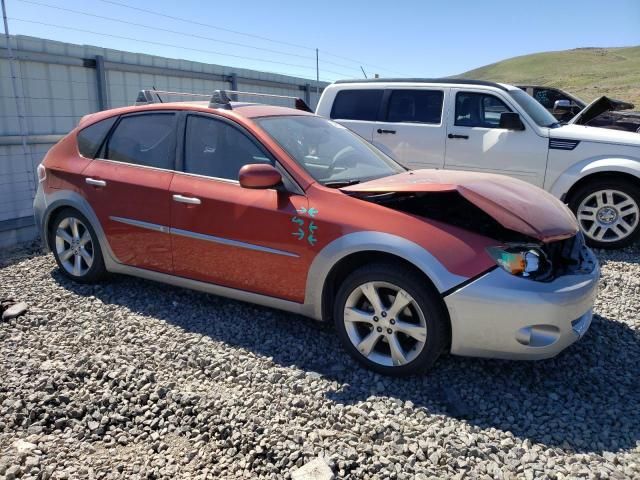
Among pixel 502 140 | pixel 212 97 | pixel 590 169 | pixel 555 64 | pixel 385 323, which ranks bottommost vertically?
pixel 385 323

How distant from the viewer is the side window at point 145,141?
4359 millimetres

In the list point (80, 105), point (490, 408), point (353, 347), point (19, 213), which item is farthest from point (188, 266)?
point (80, 105)

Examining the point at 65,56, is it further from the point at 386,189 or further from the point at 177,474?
the point at 177,474

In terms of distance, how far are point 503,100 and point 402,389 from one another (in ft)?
15.9

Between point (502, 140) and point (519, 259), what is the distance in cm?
401

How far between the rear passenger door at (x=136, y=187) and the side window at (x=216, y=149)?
176 mm

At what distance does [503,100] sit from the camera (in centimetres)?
686

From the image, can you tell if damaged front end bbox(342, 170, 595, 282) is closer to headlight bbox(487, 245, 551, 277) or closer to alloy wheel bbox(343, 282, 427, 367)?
headlight bbox(487, 245, 551, 277)

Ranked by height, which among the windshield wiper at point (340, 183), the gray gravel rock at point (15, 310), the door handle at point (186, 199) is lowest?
the gray gravel rock at point (15, 310)

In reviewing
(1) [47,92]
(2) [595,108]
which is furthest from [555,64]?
(1) [47,92]

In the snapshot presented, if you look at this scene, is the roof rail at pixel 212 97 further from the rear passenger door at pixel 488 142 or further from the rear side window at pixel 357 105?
the rear passenger door at pixel 488 142

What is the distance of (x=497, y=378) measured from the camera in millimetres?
3443

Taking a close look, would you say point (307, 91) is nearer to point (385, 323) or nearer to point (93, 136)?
point (93, 136)

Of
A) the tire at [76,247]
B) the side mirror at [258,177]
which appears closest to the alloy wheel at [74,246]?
the tire at [76,247]
